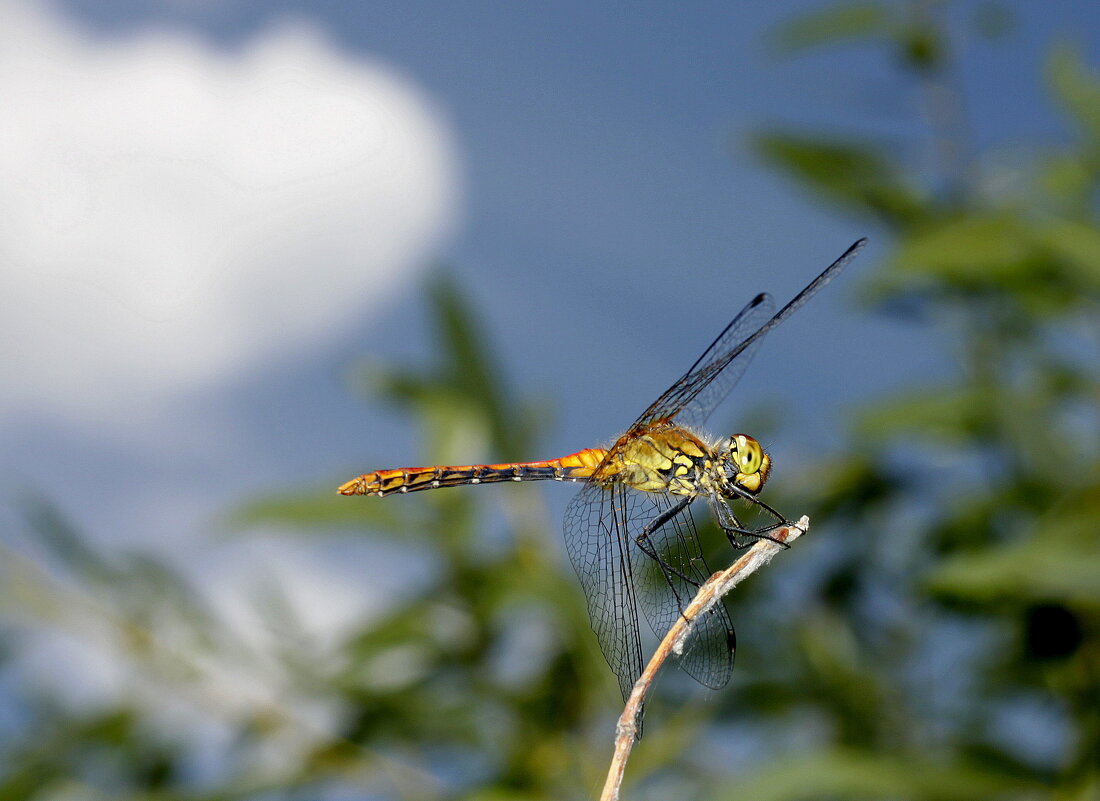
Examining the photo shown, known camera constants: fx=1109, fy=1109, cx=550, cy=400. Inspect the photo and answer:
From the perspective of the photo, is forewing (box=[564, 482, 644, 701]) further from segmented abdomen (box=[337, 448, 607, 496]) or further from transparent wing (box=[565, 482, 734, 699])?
→ segmented abdomen (box=[337, 448, 607, 496])

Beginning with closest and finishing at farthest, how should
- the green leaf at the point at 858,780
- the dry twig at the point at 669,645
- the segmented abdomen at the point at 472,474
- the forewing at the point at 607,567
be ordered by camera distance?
the dry twig at the point at 669,645
the forewing at the point at 607,567
the green leaf at the point at 858,780
the segmented abdomen at the point at 472,474

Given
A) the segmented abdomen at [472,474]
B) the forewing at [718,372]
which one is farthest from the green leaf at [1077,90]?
the segmented abdomen at [472,474]

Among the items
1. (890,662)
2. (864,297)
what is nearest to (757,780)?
(890,662)

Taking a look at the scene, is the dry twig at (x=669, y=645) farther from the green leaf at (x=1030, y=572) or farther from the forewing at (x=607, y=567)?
the green leaf at (x=1030, y=572)

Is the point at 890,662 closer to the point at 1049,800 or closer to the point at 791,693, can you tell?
the point at 791,693

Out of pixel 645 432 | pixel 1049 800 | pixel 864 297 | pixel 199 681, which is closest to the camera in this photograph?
pixel 645 432

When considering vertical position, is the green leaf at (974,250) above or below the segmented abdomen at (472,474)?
below
